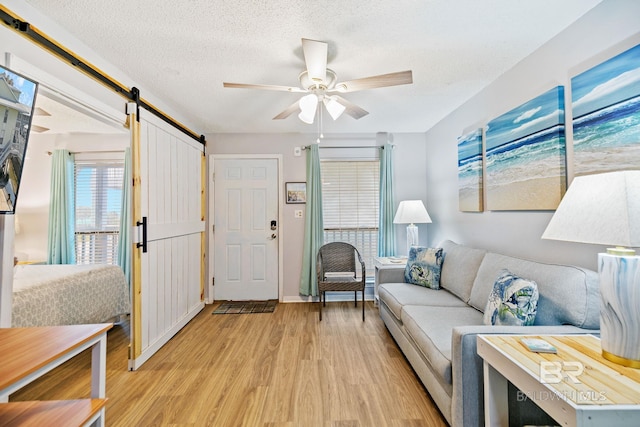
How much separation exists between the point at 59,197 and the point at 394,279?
4503 millimetres

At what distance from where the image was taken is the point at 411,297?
98.7 inches

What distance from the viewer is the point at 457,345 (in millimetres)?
1407

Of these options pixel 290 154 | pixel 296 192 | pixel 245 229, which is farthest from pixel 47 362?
pixel 290 154

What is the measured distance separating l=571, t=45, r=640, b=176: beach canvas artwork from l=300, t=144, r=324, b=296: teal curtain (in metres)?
2.74

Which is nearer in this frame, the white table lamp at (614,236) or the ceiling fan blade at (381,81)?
the white table lamp at (614,236)

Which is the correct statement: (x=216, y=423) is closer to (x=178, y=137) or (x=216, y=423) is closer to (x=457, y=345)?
(x=457, y=345)

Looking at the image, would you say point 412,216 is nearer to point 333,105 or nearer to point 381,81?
point 333,105

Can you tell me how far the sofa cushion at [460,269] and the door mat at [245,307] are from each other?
216 cm

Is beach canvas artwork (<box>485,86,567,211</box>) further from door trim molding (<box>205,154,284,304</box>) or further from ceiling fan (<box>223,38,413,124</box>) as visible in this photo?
door trim molding (<box>205,154,284,304</box>)

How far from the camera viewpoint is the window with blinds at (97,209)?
3.89m

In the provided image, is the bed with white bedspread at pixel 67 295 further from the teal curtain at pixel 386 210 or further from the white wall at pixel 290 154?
the teal curtain at pixel 386 210

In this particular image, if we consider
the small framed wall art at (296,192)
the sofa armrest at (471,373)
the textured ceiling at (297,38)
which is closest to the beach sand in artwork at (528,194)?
the sofa armrest at (471,373)

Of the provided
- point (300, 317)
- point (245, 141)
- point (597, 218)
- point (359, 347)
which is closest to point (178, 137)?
point (245, 141)

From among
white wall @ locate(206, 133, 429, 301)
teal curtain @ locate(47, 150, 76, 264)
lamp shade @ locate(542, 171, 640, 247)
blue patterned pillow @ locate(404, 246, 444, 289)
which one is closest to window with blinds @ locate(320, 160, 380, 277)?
white wall @ locate(206, 133, 429, 301)
